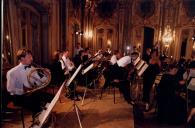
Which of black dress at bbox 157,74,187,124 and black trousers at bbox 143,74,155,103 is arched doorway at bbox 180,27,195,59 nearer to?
black trousers at bbox 143,74,155,103

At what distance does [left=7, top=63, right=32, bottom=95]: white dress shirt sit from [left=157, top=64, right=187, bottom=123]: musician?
10.1 ft

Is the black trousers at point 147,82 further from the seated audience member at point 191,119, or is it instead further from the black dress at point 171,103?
the seated audience member at point 191,119

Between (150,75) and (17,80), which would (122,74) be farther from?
(17,80)

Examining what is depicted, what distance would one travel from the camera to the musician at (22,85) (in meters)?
3.41

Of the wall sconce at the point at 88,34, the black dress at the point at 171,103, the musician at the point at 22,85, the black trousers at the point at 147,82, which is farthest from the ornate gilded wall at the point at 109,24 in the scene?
the black dress at the point at 171,103

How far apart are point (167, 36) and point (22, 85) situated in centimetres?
1290

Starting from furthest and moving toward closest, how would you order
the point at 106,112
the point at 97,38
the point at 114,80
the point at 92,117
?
1. the point at 97,38
2. the point at 114,80
3. the point at 106,112
4. the point at 92,117

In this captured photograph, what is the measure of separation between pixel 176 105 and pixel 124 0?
41.0 ft

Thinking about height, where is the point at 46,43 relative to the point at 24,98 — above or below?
above

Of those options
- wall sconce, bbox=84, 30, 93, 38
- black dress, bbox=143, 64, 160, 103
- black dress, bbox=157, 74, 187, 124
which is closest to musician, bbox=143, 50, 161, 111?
black dress, bbox=143, 64, 160, 103

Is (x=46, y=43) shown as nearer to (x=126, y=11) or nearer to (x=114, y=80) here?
(x=114, y=80)

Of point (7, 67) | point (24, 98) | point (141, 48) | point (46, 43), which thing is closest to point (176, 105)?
point (24, 98)

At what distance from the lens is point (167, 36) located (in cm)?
1438

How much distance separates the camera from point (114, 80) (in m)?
5.56
